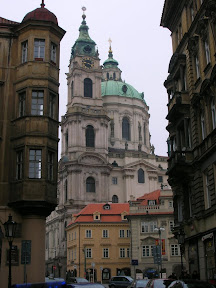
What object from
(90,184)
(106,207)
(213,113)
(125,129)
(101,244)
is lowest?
(101,244)

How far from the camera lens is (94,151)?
8550cm

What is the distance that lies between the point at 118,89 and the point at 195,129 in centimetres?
7821

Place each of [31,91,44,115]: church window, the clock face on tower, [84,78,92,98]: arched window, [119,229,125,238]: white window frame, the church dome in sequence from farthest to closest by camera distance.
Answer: the clock face on tower → [84,78,92,98]: arched window → [119,229,125,238]: white window frame → the church dome → [31,91,44,115]: church window

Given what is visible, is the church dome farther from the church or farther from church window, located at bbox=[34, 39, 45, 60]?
the church

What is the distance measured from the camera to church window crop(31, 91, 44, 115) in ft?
84.0

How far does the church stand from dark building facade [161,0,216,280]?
5301 centimetres

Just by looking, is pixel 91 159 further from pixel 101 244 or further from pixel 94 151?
pixel 101 244

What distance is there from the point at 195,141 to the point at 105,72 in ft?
303

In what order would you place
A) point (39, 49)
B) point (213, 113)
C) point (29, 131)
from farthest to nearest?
point (39, 49)
point (29, 131)
point (213, 113)

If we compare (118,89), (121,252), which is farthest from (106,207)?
(118,89)

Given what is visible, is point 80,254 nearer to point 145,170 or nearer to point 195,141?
point 145,170

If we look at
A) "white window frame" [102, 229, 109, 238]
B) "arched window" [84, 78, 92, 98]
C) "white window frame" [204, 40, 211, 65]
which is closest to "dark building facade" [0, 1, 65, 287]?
"white window frame" [204, 40, 211, 65]

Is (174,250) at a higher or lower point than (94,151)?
lower

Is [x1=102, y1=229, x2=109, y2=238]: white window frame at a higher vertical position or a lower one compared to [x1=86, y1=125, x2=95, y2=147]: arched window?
lower
